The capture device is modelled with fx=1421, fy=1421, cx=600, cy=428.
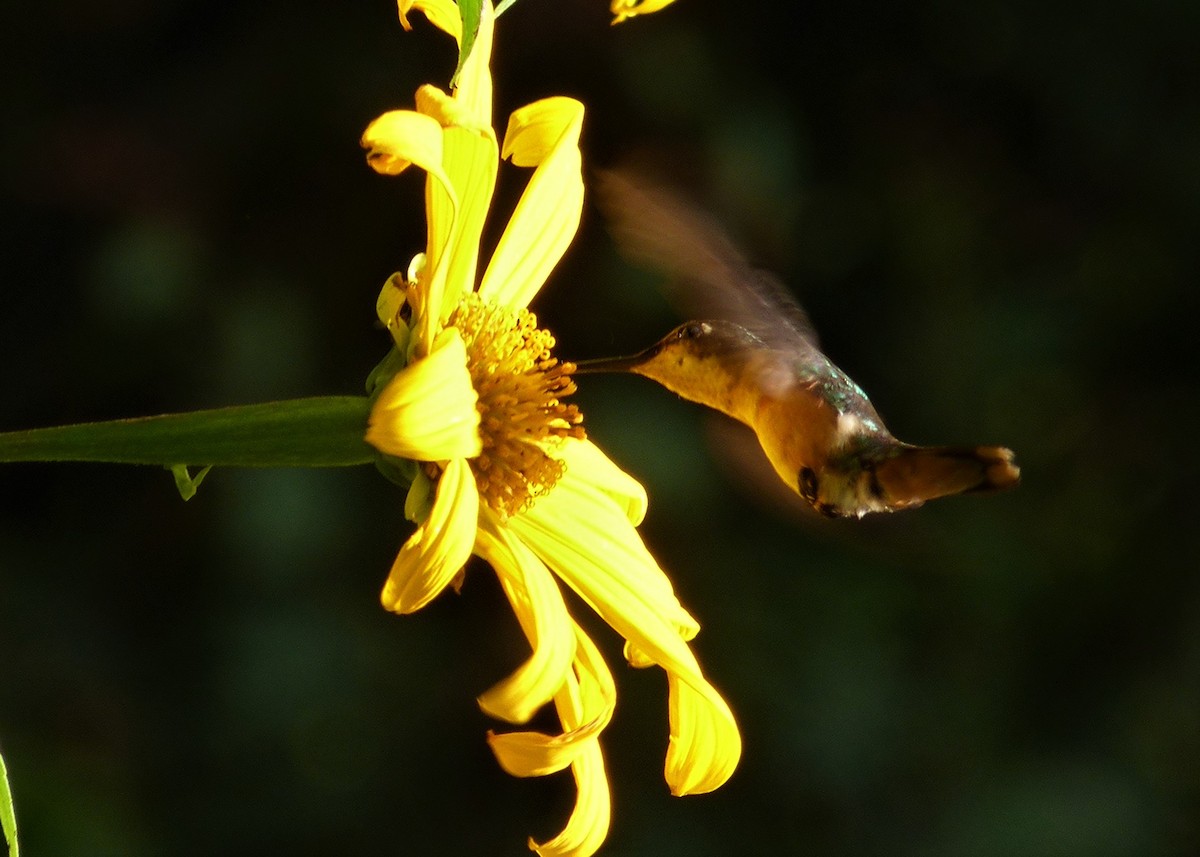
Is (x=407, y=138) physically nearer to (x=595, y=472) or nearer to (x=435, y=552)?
(x=435, y=552)

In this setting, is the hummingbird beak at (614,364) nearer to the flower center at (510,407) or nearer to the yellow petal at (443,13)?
the flower center at (510,407)

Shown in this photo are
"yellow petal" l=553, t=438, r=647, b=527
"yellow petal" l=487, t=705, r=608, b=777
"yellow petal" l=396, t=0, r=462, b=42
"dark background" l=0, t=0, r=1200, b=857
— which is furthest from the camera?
"dark background" l=0, t=0, r=1200, b=857

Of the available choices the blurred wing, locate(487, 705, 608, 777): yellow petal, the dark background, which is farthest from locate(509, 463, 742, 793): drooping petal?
the dark background

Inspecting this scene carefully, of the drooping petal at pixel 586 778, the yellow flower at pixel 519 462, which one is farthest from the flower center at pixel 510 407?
the drooping petal at pixel 586 778

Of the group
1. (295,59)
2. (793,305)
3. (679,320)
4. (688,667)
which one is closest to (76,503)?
(295,59)

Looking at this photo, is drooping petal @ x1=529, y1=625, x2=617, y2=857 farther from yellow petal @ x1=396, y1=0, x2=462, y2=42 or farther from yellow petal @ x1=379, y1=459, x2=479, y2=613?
yellow petal @ x1=396, y1=0, x2=462, y2=42

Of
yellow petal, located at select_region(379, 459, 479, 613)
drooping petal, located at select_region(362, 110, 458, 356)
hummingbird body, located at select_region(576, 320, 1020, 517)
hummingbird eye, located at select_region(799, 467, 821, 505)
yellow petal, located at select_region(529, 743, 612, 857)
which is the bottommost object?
yellow petal, located at select_region(529, 743, 612, 857)

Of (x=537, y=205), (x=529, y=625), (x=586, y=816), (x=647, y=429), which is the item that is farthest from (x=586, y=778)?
(x=647, y=429)
